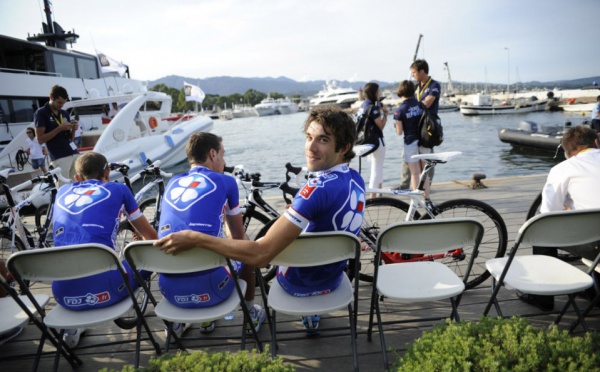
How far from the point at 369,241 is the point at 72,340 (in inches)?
97.9

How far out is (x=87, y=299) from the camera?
7.47 feet

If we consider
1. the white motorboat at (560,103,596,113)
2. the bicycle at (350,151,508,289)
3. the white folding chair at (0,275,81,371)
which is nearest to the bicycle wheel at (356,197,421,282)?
the bicycle at (350,151,508,289)

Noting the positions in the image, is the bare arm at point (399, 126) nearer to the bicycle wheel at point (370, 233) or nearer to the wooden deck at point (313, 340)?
the bicycle wheel at point (370, 233)

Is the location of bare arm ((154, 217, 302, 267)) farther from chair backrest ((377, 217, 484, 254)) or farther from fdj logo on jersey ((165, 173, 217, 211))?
chair backrest ((377, 217, 484, 254))

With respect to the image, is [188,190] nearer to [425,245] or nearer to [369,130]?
[425,245]

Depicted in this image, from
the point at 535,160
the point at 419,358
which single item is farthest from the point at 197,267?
the point at 535,160

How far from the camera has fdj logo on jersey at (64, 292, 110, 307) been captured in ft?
7.45

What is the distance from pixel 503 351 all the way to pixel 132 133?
63.0ft

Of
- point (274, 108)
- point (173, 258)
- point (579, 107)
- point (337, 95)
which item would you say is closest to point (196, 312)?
point (173, 258)

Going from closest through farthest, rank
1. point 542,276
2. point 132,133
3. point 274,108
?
point 542,276
point 132,133
point 274,108

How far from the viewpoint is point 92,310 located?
229 cm

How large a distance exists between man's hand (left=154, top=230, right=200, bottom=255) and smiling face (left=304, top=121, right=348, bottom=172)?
788 mm

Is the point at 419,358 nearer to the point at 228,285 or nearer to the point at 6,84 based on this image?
the point at 228,285

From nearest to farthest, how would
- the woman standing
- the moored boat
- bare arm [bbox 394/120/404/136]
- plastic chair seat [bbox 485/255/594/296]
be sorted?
plastic chair seat [bbox 485/255/594/296]
bare arm [bbox 394/120/404/136]
the woman standing
the moored boat
